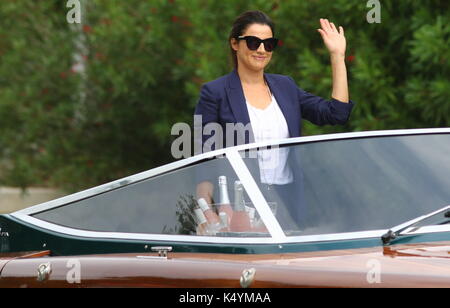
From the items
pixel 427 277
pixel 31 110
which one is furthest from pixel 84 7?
pixel 427 277

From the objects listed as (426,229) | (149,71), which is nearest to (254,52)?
(426,229)

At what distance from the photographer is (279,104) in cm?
490

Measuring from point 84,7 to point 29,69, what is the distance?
3.65 ft

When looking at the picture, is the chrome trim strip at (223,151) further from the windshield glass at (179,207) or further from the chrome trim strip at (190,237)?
the chrome trim strip at (190,237)

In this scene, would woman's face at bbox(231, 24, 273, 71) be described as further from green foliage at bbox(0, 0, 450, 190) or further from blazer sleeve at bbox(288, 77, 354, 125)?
green foliage at bbox(0, 0, 450, 190)

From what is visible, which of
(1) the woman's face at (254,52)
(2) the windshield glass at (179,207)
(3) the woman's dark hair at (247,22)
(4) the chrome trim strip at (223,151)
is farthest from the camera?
(3) the woman's dark hair at (247,22)

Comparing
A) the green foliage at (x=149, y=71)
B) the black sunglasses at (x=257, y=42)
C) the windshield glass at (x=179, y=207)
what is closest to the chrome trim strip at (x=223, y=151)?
the windshield glass at (x=179, y=207)

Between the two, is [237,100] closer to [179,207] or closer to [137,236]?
[179,207]

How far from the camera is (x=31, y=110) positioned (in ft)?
40.8

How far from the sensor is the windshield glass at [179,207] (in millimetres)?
4102

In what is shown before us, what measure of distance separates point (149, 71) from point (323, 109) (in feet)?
21.6

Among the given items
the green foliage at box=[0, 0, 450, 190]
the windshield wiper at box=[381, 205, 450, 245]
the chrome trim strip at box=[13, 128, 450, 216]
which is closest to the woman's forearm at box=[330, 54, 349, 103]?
the chrome trim strip at box=[13, 128, 450, 216]

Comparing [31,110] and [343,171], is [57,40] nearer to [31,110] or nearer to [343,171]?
[31,110]

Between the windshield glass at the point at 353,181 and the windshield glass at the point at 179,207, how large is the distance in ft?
0.39
